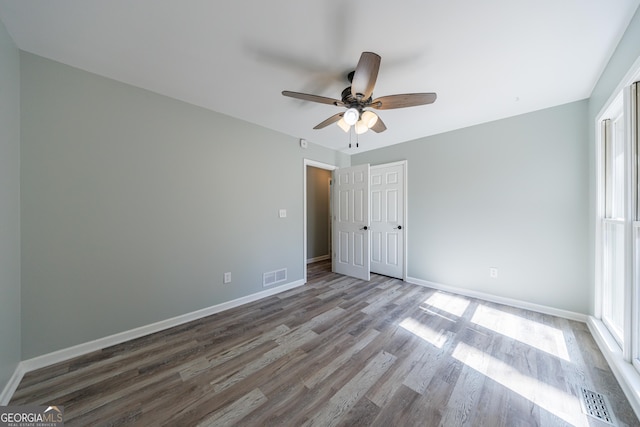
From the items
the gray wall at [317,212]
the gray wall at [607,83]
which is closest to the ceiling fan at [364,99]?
the gray wall at [607,83]

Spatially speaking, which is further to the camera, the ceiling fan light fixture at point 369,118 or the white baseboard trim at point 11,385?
the ceiling fan light fixture at point 369,118

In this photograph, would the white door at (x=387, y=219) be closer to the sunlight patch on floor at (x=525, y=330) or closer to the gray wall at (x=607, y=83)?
the sunlight patch on floor at (x=525, y=330)

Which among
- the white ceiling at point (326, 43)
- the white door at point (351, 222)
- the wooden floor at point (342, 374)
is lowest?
the wooden floor at point (342, 374)

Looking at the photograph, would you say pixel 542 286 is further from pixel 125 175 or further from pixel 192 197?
pixel 125 175

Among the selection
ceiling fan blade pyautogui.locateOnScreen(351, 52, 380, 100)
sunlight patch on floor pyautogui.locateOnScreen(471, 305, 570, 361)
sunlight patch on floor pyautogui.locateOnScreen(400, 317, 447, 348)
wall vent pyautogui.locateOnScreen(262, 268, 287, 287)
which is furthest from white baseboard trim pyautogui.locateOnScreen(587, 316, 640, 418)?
wall vent pyautogui.locateOnScreen(262, 268, 287, 287)

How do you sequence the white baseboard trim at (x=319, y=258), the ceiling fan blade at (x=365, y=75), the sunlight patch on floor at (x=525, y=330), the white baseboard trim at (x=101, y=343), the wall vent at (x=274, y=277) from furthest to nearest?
the white baseboard trim at (x=319, y=258), the wall vent at (x=274, y=277), the sunlight patch on floor at (x=525, y=330), the white baseboard trim at (x=101, y=343), the ceiling fan blade at (x=365, y=75)

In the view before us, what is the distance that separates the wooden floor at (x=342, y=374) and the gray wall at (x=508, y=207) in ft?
1.71

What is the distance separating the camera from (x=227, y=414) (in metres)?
1.32

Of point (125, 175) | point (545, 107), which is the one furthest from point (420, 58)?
point (125, 175)

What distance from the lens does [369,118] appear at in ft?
6.33

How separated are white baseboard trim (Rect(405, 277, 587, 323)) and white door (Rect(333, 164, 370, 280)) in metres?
1.00

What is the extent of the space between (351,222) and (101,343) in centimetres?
343

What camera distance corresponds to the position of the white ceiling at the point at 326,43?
4.32 ft

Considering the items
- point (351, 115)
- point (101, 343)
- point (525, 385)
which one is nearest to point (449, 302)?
point (525, 385)
